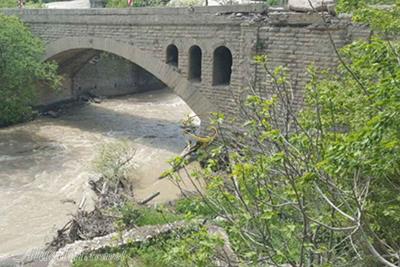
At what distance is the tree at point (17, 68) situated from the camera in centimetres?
1675

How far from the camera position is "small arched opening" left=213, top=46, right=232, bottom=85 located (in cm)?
1381

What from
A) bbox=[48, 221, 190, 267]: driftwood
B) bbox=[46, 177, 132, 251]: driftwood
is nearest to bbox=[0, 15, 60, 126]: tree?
bbox=[46, 177, 132, 251]: driftwood

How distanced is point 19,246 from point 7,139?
8416mm

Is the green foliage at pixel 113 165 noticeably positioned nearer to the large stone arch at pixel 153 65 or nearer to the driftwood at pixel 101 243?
the large stone arch at pixel 153 65

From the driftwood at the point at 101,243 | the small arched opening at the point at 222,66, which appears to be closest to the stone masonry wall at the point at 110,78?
the small arched opening at the point at 222,66

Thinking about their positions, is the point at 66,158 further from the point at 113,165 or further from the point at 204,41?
the point at 204,41

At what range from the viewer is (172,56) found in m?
15.4

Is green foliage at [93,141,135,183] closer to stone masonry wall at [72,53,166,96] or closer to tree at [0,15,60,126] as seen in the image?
tree at [0,15,60,126]

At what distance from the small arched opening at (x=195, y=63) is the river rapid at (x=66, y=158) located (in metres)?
2.69

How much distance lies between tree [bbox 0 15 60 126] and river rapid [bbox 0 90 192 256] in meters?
0.77

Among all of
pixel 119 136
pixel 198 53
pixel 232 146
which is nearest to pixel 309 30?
pixel 198 53

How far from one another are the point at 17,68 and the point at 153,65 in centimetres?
526

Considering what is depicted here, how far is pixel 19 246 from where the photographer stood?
31.8 feet

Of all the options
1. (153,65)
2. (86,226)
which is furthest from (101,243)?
(153,65)
